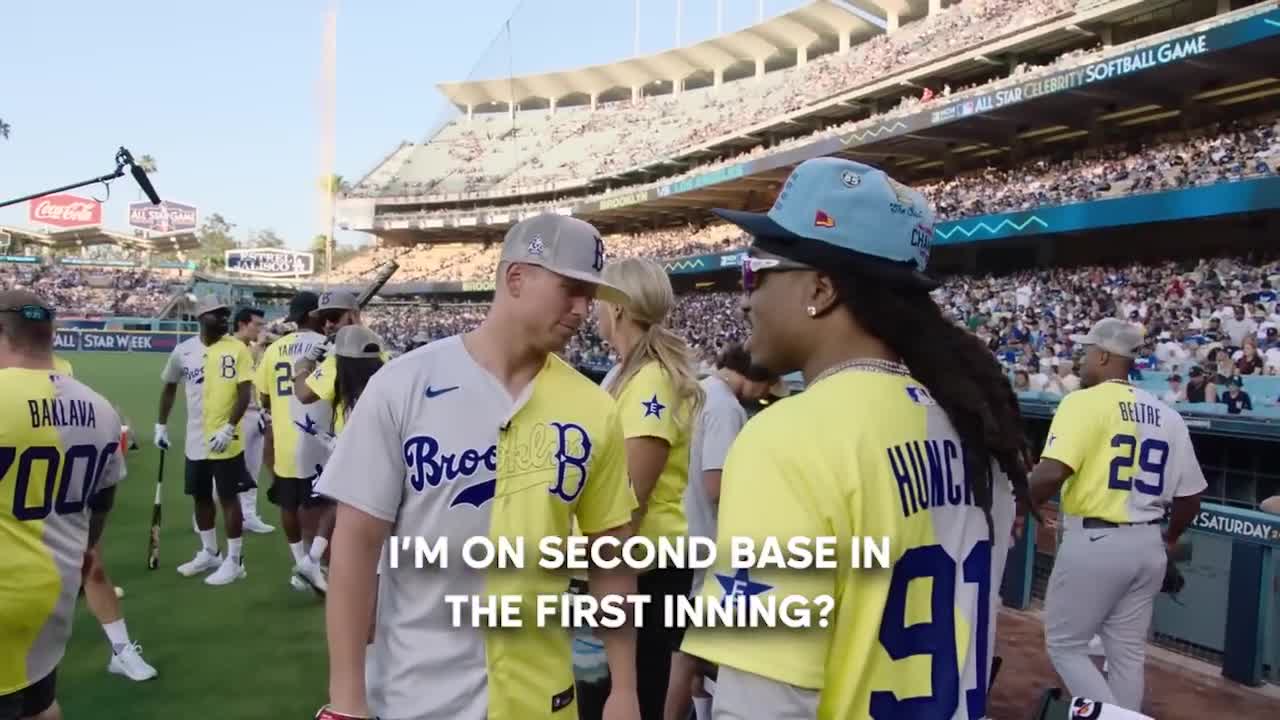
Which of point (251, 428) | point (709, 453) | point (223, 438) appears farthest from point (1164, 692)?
point (251, 428)

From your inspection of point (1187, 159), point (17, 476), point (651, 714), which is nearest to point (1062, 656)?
point (651, 714)

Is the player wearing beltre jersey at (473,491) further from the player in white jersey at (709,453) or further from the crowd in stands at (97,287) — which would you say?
the crowd in stands at (97,287)

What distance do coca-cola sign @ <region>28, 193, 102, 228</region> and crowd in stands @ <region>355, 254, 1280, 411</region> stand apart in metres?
73.5

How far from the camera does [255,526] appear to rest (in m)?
9.68

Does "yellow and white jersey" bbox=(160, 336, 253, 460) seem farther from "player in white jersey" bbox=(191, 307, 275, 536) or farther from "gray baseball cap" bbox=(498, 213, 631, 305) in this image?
"gray baseball cap" bbox=(498, 213, 631, 305)

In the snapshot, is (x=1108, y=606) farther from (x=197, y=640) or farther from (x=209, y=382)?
(x=209, y=382)

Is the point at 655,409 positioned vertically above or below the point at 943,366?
below

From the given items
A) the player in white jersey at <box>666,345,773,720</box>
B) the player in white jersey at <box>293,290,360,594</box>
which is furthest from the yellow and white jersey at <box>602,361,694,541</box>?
the player in white jersey at <box>293,290,360,594</box>

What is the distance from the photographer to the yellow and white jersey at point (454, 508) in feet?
7.05

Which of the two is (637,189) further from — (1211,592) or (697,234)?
(1211,592)

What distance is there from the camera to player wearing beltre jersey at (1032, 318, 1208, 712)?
174 inches

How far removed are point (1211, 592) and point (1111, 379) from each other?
8.54ft

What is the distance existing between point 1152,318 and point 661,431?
16678 millimetres

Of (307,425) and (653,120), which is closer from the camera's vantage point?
(307,425)
